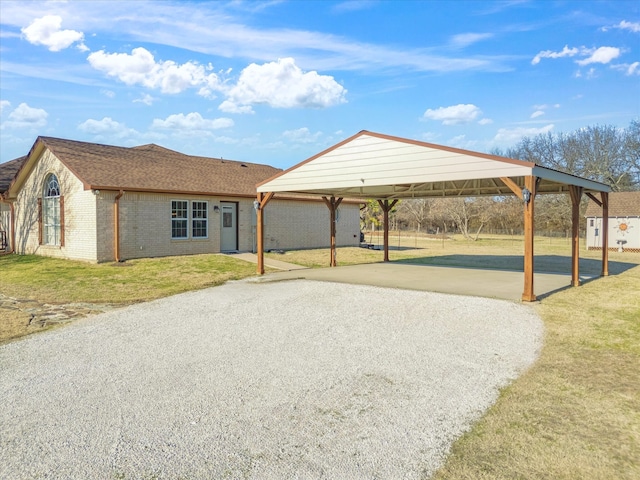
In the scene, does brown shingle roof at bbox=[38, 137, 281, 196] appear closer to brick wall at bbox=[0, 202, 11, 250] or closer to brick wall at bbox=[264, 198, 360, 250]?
brick wall at bbox=[264, 198, 360, 250]

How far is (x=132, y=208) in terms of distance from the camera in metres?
16.3

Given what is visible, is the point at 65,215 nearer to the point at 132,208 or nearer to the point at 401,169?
the point at 132,208

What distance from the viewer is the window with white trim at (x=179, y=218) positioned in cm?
1755

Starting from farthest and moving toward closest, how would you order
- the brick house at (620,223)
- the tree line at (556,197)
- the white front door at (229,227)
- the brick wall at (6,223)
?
the tree line at (556,197), the brick house at (620,223), the brick wall at (6,223), the white front door at (229,227)

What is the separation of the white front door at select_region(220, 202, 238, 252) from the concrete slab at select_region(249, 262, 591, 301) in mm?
5591

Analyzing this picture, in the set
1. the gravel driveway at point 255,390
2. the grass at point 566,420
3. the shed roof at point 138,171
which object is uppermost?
the shed roof at point 138,171

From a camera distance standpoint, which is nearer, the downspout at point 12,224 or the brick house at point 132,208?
the brick house at point 132,208

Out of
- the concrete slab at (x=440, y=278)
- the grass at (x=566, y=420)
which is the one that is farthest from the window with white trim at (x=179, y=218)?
the grass at (x=566, y=420)

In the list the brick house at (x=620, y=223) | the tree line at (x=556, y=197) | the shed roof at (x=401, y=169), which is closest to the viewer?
the shed roof at (x=401, y=169)

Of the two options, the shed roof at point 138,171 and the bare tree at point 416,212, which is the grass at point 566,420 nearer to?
the shed roof at point 138,171

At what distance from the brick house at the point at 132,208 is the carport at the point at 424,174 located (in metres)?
4.83

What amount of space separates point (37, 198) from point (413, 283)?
16.1m

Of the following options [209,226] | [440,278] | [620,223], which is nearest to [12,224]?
[209,226]

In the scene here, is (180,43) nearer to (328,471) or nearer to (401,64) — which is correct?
(401,64)
